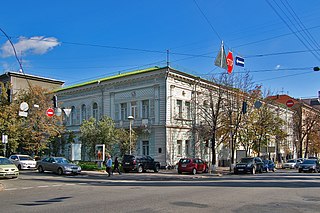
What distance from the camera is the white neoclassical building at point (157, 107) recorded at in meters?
37.9

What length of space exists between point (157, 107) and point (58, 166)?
13.5 metres

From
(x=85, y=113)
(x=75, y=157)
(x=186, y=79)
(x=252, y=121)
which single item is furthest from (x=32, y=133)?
(x=252, y=121)

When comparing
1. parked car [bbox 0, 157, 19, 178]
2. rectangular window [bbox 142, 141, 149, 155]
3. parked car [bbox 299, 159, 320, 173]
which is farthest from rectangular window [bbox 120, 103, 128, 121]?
parked car [bbox 299, 159, 320, 173]

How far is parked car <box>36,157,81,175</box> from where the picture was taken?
27939mm

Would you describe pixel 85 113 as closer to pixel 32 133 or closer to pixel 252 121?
pixel 32 133

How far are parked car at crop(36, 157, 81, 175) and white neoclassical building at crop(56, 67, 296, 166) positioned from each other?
19.4 feet

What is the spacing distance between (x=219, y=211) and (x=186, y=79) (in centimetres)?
3086

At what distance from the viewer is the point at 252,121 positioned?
4481 cm

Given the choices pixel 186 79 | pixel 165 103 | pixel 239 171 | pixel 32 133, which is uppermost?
pixel 186 79

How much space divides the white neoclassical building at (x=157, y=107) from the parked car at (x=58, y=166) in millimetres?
5914

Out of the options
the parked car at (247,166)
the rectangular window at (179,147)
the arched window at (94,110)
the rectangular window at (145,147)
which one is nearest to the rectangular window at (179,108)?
the rectangular window at (179,147)

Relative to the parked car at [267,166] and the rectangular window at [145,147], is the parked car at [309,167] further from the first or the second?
the rectangular window at [145,147]

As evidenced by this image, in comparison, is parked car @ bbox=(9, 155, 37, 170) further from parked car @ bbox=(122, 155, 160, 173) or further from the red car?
the red car

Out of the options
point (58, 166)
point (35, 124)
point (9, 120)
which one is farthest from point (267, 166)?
point (9, 120)
